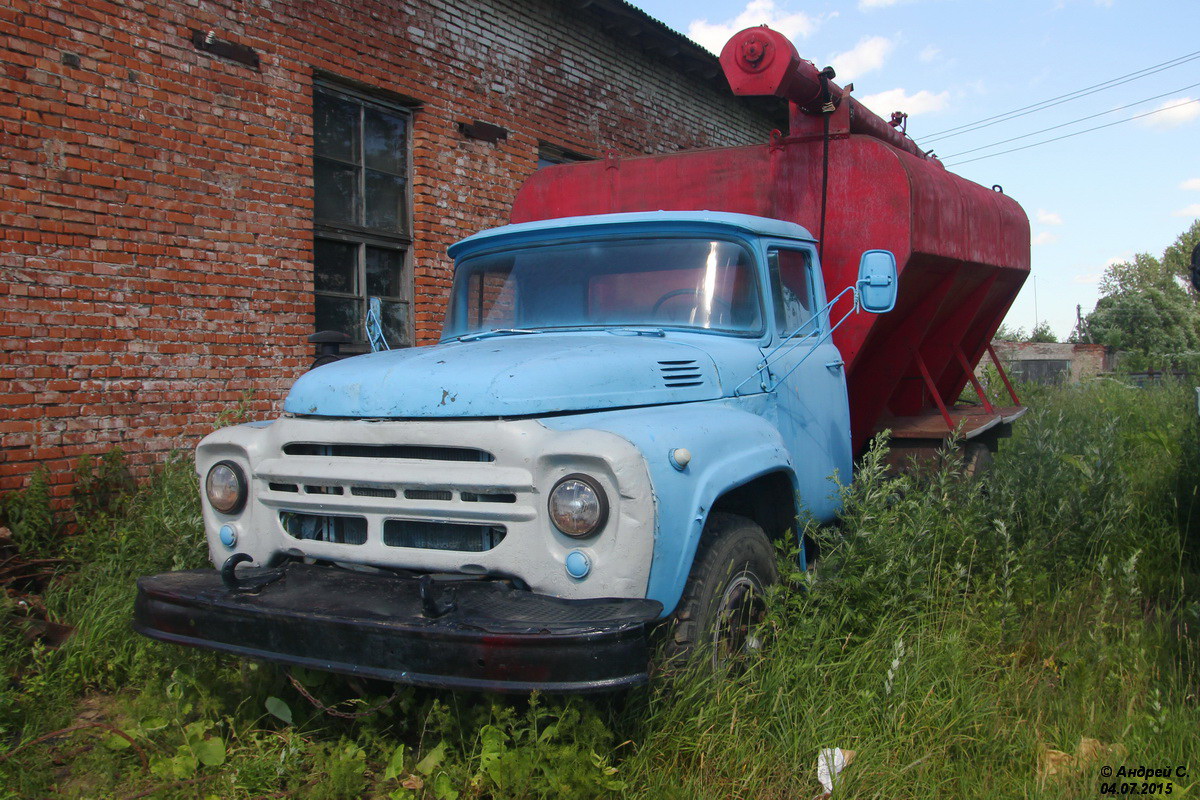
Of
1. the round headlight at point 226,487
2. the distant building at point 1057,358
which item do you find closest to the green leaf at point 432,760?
the round headlight at point 226,487

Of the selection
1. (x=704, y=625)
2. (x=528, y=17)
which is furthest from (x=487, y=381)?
(x=528, y=17)

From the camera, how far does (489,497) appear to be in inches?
111

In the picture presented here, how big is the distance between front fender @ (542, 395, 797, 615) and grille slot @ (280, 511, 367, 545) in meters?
0.79

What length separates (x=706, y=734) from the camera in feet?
9.25

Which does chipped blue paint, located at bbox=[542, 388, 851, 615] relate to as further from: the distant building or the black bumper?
the distant building

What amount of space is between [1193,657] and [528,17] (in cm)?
795

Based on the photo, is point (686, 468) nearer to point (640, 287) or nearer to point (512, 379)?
point (512, 379)

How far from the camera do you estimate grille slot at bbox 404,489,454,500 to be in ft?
9.42

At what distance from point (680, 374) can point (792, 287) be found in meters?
1.22

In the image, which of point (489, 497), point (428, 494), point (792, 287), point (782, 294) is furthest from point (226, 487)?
point (792, 287)

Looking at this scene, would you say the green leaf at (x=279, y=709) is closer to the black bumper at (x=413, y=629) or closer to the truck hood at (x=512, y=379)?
the black bumper at (x=413, y=629)

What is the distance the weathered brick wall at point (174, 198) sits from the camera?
541 cm

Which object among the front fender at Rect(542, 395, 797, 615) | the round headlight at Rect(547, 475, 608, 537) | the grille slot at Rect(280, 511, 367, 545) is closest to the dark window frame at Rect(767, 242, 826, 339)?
the front fender at Rect(542, 395, 797, 615)

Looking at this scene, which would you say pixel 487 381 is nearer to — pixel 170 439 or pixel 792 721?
pixel 792 721
